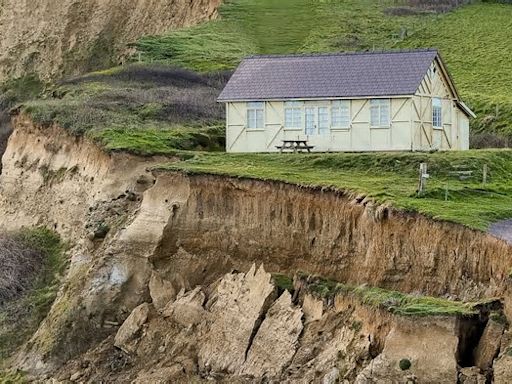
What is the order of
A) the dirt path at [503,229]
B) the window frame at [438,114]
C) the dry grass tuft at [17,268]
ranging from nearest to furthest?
the dirt path at [503,229]
the dry grass tuft at [17,268]
the window frame at [438,114]

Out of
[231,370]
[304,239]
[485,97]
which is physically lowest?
[231,370]

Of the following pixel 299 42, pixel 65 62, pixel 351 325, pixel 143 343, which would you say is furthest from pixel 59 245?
pixel 65 62

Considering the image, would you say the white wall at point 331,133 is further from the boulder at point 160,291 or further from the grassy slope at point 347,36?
the grassy slope at point 347,36

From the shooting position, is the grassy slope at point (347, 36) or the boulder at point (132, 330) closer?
the boulder at point (132, 330)

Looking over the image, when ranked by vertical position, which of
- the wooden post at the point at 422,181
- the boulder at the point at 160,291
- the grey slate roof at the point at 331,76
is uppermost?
the grey slate roof at the point at 331,76

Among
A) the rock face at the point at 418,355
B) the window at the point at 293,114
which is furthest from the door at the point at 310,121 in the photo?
the rock face at the point at 418,355

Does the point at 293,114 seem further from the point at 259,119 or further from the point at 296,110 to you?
the point at 259,119

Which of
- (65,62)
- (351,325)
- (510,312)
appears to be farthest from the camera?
(65,62)

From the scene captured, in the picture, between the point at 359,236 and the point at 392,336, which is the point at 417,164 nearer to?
the point at 359,236
